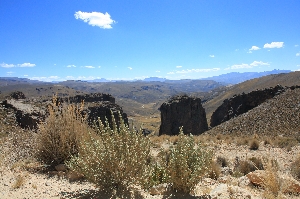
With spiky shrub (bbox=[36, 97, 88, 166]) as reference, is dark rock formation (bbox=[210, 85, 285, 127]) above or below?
below

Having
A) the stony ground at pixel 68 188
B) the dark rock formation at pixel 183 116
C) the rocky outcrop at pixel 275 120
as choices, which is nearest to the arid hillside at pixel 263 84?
the dark rock formation at pixel 183 116

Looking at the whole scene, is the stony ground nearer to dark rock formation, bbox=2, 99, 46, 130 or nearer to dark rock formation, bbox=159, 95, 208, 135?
dark rock formation, bbox=2, 99, 46, 130

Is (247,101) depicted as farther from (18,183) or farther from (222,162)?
(18,183)

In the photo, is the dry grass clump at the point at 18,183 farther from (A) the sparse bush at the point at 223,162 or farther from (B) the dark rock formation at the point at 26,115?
(B) the dark rock formation at the point at 26,115

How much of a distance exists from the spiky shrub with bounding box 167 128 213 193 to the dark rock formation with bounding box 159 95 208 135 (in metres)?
35.1

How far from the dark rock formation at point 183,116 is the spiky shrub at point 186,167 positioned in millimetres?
35112

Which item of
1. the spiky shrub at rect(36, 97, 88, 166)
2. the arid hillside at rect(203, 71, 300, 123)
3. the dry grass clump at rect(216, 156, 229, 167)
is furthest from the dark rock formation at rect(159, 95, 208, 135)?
the arid hillside at rect(203, 71, 300, 123)

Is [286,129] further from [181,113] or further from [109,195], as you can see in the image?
[181,113]

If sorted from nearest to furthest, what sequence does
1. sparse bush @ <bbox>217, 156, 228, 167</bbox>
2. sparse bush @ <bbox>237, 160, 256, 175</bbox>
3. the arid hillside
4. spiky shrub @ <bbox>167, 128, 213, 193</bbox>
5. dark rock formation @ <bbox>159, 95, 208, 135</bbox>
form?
spiky shrub @ <bbox>167, 128, 213, 193</bbox>
sparse bush @ <bbox>237, 160, 256, 175</bbox>
sparse bush @ <bbox>217, 156, 228, 167</bbox>
dark rock formation @ <bbox>159, 95, 208, 135</bbox>
the arid hillside

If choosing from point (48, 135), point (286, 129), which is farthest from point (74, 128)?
point (286, 129)

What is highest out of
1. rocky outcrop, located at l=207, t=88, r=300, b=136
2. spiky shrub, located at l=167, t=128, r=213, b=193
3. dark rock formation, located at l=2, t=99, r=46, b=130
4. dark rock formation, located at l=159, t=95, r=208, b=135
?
spiky shrub, located at l=167, t=128, r=213, b=193

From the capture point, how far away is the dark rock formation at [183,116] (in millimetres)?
41500

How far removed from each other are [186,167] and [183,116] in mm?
37606

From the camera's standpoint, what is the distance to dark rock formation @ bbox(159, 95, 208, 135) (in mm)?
41500
